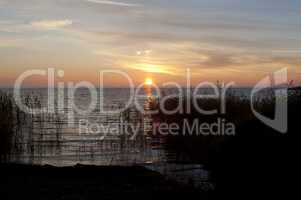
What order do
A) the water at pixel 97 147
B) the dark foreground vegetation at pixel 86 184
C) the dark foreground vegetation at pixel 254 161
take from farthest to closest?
the water at pixel 97 147, the dark foreground vegetation at pixel 86 184, the dark foreground vegetation at pixel 254 161

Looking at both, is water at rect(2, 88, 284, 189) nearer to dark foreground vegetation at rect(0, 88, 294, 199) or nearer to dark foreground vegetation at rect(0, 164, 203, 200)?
dark foreground vegetation at rect(0, 164, 203, 200)

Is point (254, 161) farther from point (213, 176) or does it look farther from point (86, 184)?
point (86, 184)

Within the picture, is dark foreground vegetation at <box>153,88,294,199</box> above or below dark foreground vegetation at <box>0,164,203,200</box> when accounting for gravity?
above

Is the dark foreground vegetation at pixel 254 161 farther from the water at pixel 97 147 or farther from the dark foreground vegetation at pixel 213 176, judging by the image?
the water at pixel 97 147

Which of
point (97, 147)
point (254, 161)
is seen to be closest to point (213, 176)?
point (254, 161)

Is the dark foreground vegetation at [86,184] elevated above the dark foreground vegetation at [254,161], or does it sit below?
below

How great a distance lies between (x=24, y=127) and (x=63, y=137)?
162cm

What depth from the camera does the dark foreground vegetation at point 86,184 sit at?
33.8ft

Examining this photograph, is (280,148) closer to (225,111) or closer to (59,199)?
(59,199)

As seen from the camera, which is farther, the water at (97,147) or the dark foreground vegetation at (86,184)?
the water at (97,147)

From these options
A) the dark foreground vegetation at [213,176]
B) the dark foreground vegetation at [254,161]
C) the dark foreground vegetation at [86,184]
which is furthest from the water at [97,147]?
the dark foreground vegetation at [254,161]

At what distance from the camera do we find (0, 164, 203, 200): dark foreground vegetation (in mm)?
10290

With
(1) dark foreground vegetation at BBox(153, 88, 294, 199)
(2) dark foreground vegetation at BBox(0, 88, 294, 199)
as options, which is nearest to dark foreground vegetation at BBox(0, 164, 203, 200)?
(2) dark foreground vegetation at BBox(0, 88, 294, 199)

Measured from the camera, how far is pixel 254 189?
28.1ft
